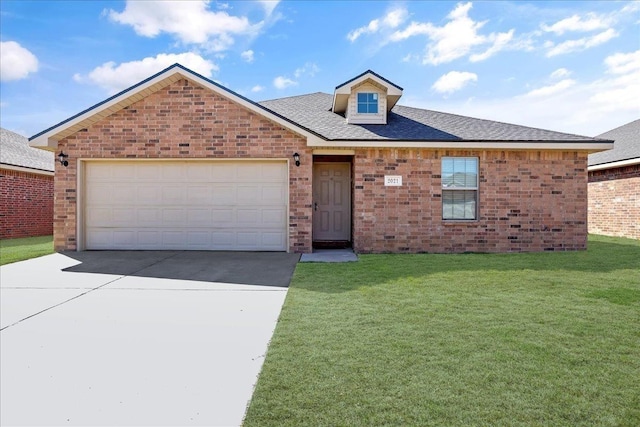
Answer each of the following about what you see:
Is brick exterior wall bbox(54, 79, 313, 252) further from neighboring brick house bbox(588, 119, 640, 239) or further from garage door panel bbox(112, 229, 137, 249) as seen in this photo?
neighboring brick house bbox(588, 119, 640, 239)

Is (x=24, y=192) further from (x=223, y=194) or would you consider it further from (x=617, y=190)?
(x=617, y=190)

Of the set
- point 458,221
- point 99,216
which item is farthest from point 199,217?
point 458,221

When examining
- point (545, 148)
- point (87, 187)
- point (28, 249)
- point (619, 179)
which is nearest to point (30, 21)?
point (87, 187)

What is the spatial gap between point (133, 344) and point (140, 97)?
26.7 feet

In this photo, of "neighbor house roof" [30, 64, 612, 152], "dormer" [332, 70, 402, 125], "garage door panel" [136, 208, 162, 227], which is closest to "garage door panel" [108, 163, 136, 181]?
"garage door panel" [136, 208, 162, 227]

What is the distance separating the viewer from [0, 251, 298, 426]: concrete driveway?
264 cm

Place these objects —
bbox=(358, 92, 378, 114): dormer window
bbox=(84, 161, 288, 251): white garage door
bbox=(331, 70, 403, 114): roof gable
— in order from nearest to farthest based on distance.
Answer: bbox=(84, 161, 288, 251): white garage door < bbox=(331, 70, 403, 114): roof gable < bbox=(358, 92, 378, 114): dormer window

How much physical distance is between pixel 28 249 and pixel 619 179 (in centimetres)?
2047

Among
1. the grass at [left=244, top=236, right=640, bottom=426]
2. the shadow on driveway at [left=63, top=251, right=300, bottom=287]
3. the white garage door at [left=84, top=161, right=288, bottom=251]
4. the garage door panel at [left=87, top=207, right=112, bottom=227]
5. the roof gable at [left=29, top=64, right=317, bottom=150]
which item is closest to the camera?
the grass at [left=244, top=236, right=640, bottom=426]

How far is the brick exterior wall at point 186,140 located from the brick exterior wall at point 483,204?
1.62m

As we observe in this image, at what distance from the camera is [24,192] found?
1502 centimetres

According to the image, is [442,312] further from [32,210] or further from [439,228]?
[32,210]

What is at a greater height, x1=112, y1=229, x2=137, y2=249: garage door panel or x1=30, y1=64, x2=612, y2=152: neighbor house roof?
x1=30, y1=64, x2=612, y2=152: neighbor house roof

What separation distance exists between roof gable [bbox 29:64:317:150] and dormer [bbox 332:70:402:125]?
2746mm
